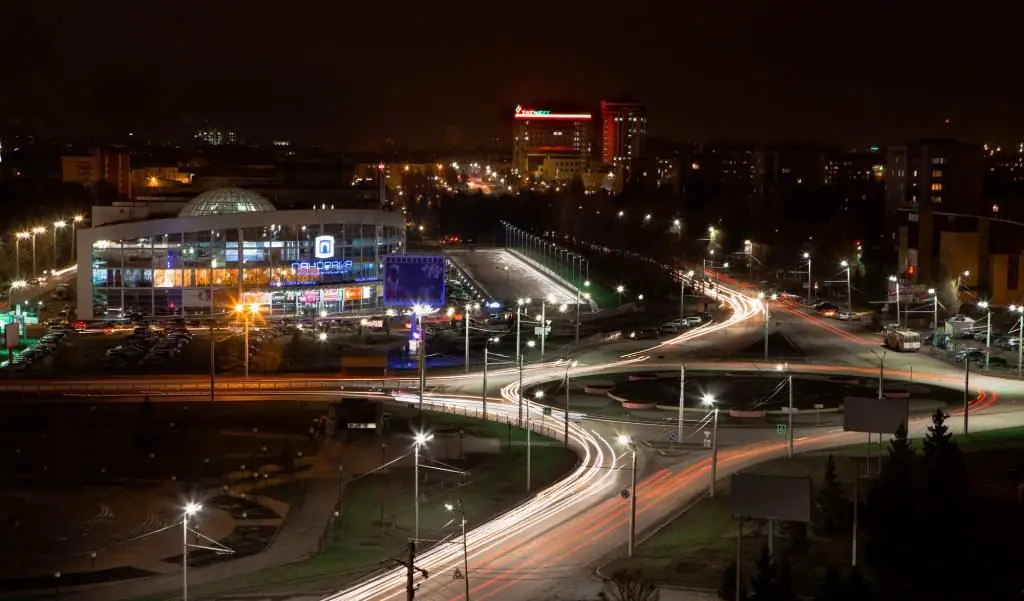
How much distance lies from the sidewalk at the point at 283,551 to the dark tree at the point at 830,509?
31.2ft

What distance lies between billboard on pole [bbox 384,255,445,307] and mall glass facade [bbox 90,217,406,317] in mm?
8238

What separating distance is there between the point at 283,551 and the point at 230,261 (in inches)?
1367

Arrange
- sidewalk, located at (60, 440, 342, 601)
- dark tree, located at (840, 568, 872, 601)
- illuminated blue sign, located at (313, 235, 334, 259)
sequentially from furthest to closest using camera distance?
illuminated blue sign, located at (313, 235, 334, 259), sidewalk, located at (60, 440, 342, 601), dark tree, located at (840, 568, 872, 601)

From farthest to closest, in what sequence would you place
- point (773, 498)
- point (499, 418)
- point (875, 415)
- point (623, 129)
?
1. point (623, 129)
2. point (499, 418)
3. point (875, 415)
4. point (773, 498)

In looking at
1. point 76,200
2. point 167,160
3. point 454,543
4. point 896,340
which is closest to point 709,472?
point 454,543

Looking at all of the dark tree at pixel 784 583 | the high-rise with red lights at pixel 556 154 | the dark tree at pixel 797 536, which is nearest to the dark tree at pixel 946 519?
the dark tree at pixel 797 536

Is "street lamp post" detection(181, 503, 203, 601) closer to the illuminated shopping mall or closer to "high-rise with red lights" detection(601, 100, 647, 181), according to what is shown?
the illuminated shopping mall

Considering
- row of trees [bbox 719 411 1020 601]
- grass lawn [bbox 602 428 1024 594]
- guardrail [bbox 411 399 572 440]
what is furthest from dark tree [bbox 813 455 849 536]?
guardrail [bbox 411 399 572 440]

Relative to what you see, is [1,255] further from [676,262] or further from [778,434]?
[778,434]

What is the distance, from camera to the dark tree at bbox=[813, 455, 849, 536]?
78.1 ft

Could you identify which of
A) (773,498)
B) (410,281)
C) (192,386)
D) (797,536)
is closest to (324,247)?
(410,281)

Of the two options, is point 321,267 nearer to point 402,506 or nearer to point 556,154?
point 402,506

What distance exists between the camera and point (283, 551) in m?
23.9

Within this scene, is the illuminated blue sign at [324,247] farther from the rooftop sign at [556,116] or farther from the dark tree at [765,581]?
the rooftop sign at [556,116]
